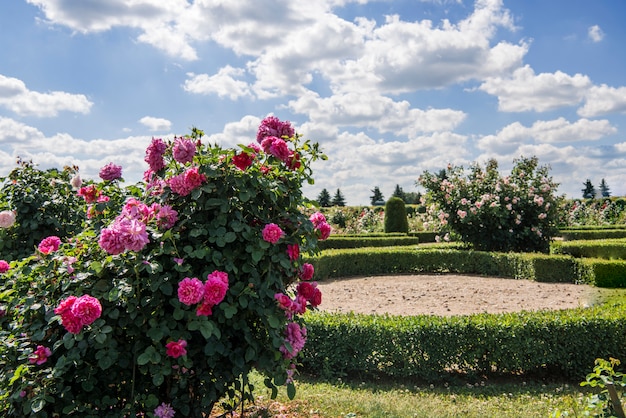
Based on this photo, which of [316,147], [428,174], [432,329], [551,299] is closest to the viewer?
[316,147]

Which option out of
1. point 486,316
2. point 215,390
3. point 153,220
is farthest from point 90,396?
point 486,316

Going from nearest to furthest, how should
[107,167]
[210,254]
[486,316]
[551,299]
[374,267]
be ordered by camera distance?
[210,254]
[107,167]
[486,316]
[551,299]
[374,267]

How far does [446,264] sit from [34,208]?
9440mm

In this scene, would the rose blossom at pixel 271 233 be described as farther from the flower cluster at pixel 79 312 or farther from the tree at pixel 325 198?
the tree at pixel 325 198

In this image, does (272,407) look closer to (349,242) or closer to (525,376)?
(525,376)

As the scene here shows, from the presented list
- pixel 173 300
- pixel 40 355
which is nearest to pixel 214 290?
pixel 173 300

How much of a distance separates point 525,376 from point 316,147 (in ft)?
12.7

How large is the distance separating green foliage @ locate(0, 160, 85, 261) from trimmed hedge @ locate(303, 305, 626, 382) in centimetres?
268

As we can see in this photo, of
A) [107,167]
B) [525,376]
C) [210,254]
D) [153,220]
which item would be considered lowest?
[525,376]

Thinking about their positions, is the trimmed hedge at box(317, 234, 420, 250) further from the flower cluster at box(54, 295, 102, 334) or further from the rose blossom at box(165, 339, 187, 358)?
the flower cluster at box(54, 295, 102, 334)

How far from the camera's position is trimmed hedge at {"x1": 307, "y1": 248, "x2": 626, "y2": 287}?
10.7 m

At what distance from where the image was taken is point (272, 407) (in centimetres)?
417

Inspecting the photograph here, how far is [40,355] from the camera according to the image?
2.84 metres

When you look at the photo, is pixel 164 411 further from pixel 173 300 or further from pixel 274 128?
pixel 274 128
